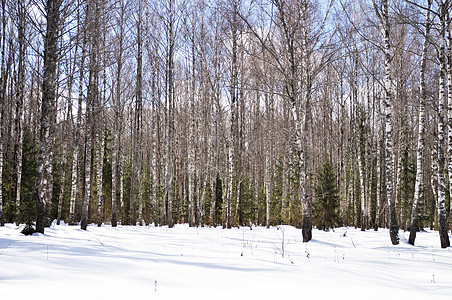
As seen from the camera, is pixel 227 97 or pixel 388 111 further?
pixel 227 97

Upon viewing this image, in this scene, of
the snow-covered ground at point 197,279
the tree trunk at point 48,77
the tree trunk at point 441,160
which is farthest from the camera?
the tree trunk at point 441,160

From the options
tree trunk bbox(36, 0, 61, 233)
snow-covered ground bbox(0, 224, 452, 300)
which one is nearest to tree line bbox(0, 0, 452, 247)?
tree trunk bbox(36, 0, 61, 233)

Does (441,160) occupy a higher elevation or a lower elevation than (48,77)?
lower

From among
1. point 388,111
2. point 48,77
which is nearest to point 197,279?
point 48,77

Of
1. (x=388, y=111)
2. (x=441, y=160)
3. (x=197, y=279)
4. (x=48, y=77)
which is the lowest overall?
(x=197, y=279)

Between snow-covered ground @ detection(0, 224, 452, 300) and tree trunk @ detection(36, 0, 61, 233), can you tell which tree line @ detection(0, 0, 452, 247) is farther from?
snow-covered ground @ detection(0, 224, 452, 300)

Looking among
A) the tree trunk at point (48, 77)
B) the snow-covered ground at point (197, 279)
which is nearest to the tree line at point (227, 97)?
the tree trunk at point (48, 77)

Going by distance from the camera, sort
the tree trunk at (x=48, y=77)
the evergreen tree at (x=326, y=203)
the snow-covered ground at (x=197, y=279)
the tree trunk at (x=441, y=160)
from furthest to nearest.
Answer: the evergreen tree at (x=326, y=203) → the tree trunk at (x=441, y=160) → the tree trunk at (x=48, y=77) → the snow-covered ground at (x=197, y=279)

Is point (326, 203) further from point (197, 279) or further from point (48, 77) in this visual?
point (197, 279)

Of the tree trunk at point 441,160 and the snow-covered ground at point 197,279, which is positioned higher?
the tree trunk at point 441,160

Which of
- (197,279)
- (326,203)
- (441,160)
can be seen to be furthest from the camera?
(326,203)

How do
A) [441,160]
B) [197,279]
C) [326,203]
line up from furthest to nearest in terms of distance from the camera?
[326,203], [441,160], [197,279]

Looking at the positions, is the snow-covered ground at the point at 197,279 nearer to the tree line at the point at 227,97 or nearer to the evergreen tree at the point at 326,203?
the tree line at the point at 227,97

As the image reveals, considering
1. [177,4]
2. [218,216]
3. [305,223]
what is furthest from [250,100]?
[305,223]
